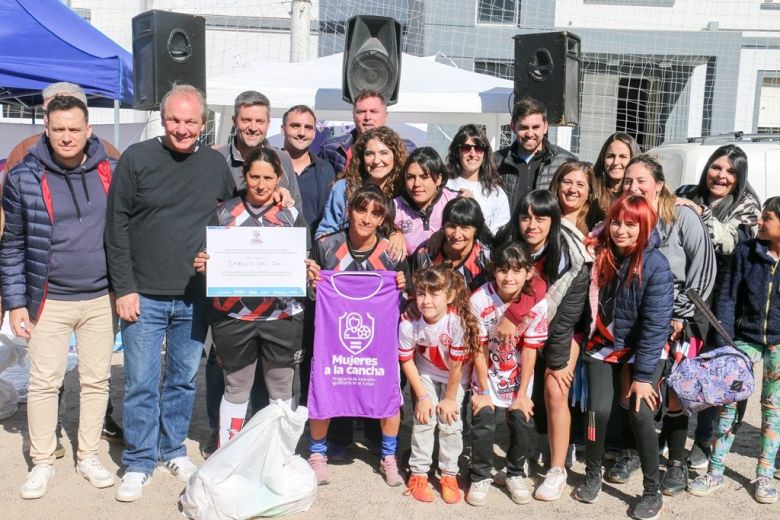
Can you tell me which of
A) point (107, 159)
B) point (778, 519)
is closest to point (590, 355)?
point (778, 519)

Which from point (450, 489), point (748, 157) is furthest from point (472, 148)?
point (748, 157)

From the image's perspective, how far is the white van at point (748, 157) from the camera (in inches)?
324

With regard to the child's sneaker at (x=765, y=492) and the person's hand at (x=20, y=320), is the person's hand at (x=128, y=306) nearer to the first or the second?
the person's hand at (x=20, y=320)

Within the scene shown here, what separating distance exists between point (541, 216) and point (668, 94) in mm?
11228

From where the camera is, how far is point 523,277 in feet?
12.3

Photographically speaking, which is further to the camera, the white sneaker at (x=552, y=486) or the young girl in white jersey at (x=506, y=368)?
the white sneaker at (x=552, y=486)

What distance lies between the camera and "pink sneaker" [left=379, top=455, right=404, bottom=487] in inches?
161

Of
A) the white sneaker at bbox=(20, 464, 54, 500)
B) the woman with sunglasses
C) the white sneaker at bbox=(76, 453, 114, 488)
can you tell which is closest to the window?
the woman with sunglasses

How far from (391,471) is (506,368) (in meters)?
0.85

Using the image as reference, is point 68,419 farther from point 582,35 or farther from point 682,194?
point 582,35

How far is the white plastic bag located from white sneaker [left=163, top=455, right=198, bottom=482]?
1.05 feet

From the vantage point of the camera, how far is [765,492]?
4.03 metres

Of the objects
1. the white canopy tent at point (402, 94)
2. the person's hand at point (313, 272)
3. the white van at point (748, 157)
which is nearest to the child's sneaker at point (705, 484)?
the person's hand at point (313, 272)

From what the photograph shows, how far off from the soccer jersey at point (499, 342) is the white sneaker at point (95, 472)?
197cm
